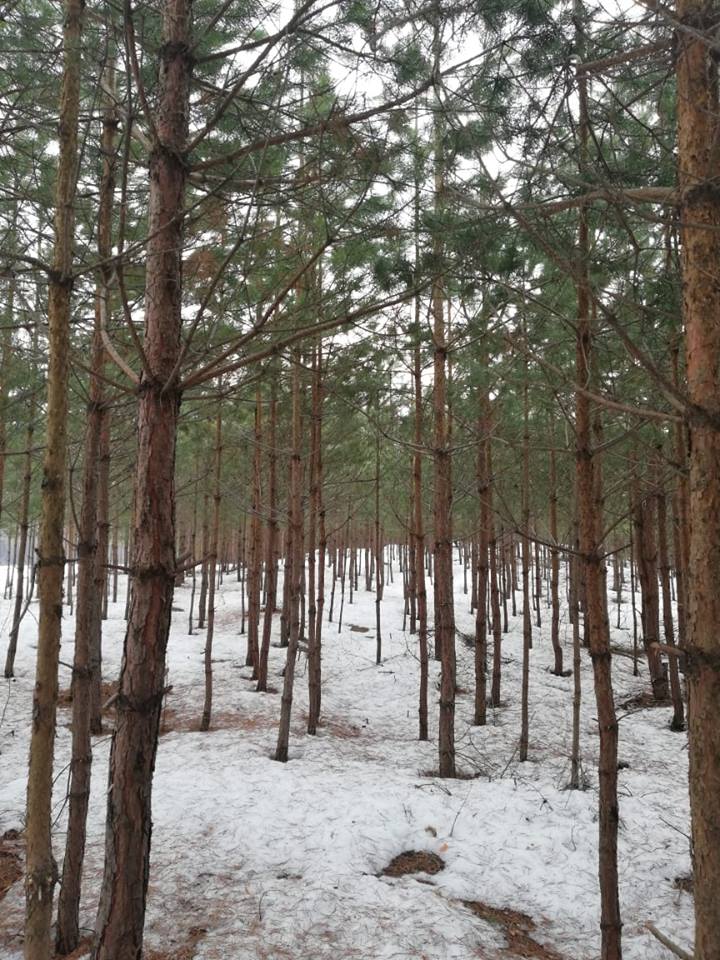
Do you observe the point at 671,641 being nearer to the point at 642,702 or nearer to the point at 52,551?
the point at 642,702

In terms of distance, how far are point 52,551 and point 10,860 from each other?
472 cm

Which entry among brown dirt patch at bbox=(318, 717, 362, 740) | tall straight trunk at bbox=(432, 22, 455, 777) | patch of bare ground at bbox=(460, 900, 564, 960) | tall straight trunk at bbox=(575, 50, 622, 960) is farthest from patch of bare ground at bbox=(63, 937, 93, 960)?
brown dirt patch at bbox=(318, 717, 362, 740)

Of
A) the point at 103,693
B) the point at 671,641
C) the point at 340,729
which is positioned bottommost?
the point at 340,729

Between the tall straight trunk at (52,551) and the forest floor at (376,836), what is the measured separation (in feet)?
5.52

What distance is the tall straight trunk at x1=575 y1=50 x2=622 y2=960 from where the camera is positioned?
13.4ft

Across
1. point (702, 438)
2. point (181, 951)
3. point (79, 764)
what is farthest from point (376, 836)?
point (702, 438)

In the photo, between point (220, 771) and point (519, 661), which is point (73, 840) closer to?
point (220, 771)

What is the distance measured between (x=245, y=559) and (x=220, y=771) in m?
17.9

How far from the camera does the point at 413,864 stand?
5.92 m

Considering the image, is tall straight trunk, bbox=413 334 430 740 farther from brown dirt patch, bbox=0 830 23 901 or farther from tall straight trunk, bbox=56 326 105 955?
brown dirt patch, bbox=0 830 23 901

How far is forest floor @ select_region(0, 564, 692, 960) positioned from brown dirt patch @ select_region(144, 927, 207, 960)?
2 centimetres

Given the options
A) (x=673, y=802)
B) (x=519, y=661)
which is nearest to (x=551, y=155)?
(x=673, y=802)

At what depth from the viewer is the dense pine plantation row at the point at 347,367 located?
2891 millimetres

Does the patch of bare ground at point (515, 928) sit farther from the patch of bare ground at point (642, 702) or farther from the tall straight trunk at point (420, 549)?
the patch of bare ground at point (642, 702)
